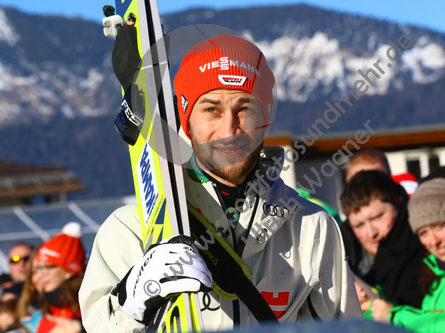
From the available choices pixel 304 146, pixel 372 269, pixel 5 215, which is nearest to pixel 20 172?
pixel 5 215

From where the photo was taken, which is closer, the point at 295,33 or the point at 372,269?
the point at 372,269

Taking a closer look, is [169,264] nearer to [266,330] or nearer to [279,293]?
[279,293]

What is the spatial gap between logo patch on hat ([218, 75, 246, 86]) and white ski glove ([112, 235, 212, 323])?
70 centimetres

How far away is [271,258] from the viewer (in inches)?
68.5

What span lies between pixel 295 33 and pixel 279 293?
192 metres

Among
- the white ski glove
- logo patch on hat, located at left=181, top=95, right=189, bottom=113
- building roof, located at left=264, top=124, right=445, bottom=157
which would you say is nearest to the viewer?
the white ski glove

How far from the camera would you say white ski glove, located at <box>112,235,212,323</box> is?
1335 mm

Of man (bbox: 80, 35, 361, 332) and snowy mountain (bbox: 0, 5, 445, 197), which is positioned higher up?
snowy mountain (bbox: 0, 5, 445, 197)

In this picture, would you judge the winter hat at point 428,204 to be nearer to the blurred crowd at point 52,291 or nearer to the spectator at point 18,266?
the blurred crowd at point 52,291

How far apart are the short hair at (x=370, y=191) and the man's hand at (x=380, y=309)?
63 centimetres

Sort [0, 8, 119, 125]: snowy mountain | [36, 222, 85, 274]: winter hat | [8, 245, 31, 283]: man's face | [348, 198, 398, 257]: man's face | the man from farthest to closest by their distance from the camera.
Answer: [0, 8, 119, 125]: snowy mountain < [8, 245, 31, 283]: man's face < [36, 222, 85, 274]: winter hat < [348, 198, 398, 257]: man's face < the man

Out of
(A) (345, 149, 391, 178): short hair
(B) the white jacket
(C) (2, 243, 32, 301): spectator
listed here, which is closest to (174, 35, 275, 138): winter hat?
(B) the white jacket

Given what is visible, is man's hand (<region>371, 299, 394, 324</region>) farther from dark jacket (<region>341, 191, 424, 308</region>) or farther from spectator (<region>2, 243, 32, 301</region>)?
spectator (<region>2, 243, 32, 301</region>)

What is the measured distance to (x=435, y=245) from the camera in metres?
2.85
